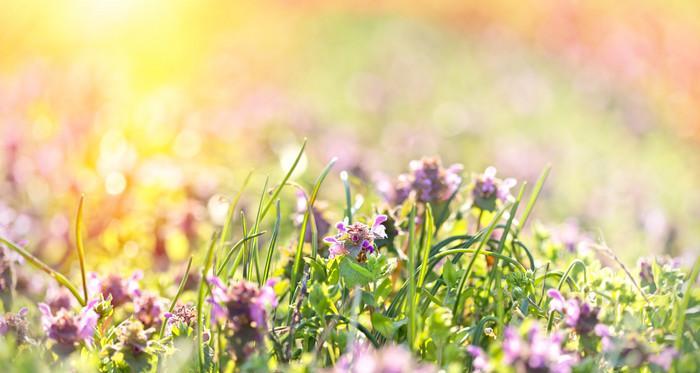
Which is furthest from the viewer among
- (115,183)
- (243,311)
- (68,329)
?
(115,183)

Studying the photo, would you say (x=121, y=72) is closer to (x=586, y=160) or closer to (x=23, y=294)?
(x=23, y=294)

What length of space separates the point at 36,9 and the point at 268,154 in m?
4.04

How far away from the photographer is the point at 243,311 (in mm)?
1118

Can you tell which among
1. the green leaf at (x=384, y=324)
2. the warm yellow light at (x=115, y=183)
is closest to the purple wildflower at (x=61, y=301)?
the green leaf at (x=384, y=324)

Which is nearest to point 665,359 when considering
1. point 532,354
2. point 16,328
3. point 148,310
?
point 532,354

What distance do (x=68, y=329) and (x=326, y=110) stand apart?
436cm

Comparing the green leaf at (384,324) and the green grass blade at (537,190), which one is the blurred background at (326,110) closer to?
the green grass blade at (537,190)

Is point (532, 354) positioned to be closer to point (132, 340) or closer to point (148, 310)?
point (132, 340)

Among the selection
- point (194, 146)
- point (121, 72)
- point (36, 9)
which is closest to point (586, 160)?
point (194, 146)

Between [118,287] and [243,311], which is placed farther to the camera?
[118,287]

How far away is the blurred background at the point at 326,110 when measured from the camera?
9.13 feet

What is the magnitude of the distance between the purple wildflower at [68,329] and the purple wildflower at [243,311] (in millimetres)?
242

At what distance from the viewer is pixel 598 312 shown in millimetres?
1187

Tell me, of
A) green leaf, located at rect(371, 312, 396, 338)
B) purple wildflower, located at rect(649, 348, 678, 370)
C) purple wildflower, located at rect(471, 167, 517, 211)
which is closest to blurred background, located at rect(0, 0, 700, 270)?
purple wildflower, located at rect(471, 167, 517, 211)
